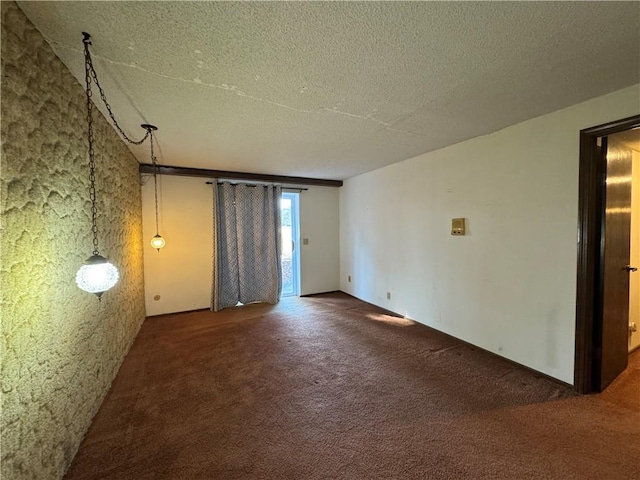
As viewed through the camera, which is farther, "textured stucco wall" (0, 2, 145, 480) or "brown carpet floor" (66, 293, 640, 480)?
"brown carpet floor" (66, 293, 640, 480)

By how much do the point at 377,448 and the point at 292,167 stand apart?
3.52 m

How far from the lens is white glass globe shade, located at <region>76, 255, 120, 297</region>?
1431 mm

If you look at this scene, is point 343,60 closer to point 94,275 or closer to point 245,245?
point 94,275

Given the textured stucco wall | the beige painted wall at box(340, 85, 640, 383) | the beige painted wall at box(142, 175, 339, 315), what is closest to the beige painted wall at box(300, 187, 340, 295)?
the beige painted wall at box(340, 85, 640, 383)

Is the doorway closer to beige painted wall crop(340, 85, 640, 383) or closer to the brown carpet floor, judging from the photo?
beige painted wall crop(340, 85, 640, 383)

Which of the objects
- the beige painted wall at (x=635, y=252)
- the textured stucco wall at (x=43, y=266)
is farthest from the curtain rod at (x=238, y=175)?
the beige painted wall at (x=635, y=252)

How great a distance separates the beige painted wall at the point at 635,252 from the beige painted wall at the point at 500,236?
1.20 metres

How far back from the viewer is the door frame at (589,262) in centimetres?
206

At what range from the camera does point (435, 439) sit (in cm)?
171

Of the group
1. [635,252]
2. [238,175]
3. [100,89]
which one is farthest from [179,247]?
[635,252]

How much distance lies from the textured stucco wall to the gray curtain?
232cm

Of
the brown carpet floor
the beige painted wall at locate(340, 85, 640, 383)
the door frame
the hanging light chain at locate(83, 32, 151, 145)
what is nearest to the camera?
the hanging light chain at locate(83, 32, 151, 145)

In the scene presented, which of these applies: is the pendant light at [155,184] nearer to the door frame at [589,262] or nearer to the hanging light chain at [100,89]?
the hanging light chain at [100,89]

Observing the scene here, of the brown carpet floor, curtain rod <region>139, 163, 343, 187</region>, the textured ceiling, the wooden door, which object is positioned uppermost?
the textured ceiling
